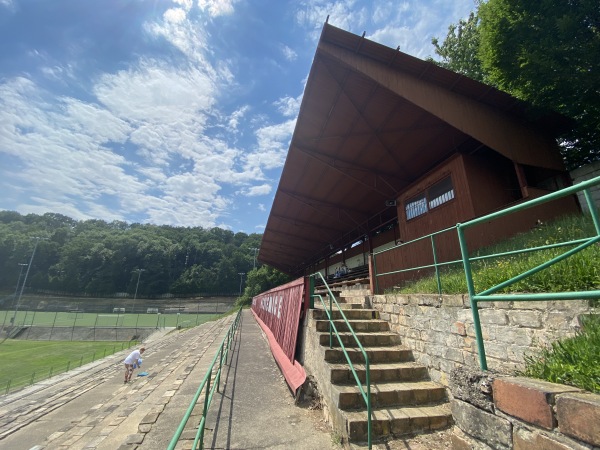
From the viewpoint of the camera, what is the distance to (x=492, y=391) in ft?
5.69

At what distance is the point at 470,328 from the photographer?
3.76 metres

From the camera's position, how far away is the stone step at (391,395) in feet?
12.6

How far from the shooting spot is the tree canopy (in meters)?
7.48

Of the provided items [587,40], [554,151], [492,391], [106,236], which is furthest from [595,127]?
[106,236]

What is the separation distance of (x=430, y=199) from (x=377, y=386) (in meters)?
7.35

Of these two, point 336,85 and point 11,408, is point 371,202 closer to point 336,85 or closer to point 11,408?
point 336,85

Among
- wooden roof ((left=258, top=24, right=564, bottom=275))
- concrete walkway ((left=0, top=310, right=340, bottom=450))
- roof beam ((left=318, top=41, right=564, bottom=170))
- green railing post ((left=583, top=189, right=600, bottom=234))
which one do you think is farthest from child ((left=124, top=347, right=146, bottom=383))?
green railing post ((left=583, top=189, right=600, bottom=234))

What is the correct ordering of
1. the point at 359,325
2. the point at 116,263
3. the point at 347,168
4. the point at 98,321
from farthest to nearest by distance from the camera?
the point at 116,263 → the point at 98,321 → the point at 347,168 → the point at 359,325

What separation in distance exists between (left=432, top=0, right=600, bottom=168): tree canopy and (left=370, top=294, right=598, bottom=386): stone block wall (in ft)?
25.9

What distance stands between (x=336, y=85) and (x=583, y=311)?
741 centimetres

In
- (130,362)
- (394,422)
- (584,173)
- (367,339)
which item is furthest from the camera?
(130,362)

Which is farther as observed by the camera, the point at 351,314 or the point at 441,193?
the point at 441,193

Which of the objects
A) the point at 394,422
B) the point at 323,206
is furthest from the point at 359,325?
the point at 323,206

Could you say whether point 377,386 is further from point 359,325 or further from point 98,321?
point 98,321
